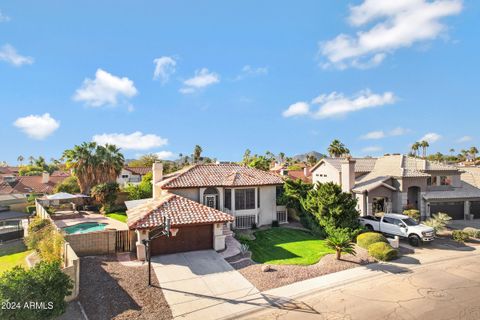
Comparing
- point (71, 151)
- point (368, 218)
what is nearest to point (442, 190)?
point (368, 218)

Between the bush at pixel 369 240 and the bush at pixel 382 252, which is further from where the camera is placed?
the bush at pixel 369 240

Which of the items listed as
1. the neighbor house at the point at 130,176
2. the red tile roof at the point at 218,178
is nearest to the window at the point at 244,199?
the red tile roof at the point at 218,178

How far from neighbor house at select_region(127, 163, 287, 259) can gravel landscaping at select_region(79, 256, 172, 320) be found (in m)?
2.14

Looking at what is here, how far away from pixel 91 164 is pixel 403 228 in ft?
118

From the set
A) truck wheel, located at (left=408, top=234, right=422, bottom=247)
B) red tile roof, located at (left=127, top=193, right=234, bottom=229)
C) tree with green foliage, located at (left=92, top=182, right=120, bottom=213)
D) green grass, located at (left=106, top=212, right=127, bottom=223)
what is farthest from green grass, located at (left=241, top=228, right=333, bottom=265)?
tree with green foliage, located at (left=92, top=182, right=120, bottom=213)

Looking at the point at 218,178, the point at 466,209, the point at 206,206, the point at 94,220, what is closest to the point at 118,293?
the point at 206,206

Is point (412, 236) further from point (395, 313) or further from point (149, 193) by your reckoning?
point (149, 193)

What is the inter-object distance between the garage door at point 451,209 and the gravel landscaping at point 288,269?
16575mm

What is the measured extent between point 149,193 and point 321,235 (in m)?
21.9

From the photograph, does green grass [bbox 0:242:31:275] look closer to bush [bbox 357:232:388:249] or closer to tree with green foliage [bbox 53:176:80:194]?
tree with green foliage [bbox 53:176:80:194]

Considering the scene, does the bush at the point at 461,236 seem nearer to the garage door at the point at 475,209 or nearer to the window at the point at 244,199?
the garage door at the point at 475,209

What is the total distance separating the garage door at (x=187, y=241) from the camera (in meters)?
17.4

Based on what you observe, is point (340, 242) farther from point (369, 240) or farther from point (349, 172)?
point (349, 172)

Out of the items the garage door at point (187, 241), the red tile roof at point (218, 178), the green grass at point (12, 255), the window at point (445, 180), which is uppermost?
the red tile roof at point (218, 178)
